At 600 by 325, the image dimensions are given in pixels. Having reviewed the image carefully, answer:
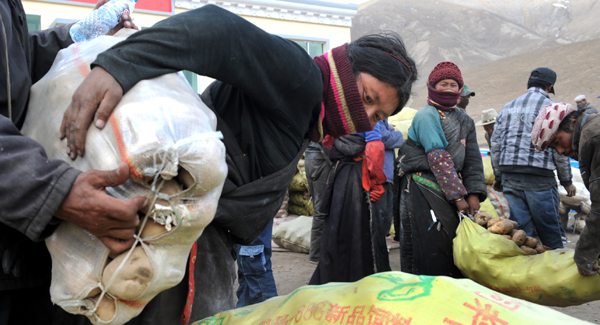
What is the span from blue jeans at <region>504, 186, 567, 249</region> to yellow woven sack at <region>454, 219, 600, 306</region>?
4.24ft

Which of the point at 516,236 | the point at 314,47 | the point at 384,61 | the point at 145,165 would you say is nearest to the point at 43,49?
the point at 145,165

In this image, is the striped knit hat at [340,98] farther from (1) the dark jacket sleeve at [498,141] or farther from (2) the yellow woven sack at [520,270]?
(1) the dark jacket sleeve at [498,141]

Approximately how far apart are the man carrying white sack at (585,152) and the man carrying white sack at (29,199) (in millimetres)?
2439

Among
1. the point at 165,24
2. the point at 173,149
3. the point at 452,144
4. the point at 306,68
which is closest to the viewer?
the point at 173,149

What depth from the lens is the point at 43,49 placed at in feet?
4.54

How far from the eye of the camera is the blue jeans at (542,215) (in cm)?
408

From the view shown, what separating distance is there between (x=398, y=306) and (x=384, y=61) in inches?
30.7

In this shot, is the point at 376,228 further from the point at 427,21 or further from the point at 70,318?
the point at 427,21

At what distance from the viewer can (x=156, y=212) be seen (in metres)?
0.97

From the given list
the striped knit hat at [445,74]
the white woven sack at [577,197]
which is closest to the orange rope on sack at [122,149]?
the striped knit hat at [445,74]

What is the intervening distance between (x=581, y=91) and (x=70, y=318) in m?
22.8

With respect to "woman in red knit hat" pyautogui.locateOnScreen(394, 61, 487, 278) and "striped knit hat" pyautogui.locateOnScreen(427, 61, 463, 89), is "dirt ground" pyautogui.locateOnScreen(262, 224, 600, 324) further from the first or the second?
"striped knit hat" pyautogui.locateOnScreen(427, 61, 463, 89)

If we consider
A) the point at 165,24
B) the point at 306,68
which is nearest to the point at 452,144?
the point at 306,68

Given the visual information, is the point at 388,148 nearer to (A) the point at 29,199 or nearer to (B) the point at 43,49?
(B) the point at 43,49
